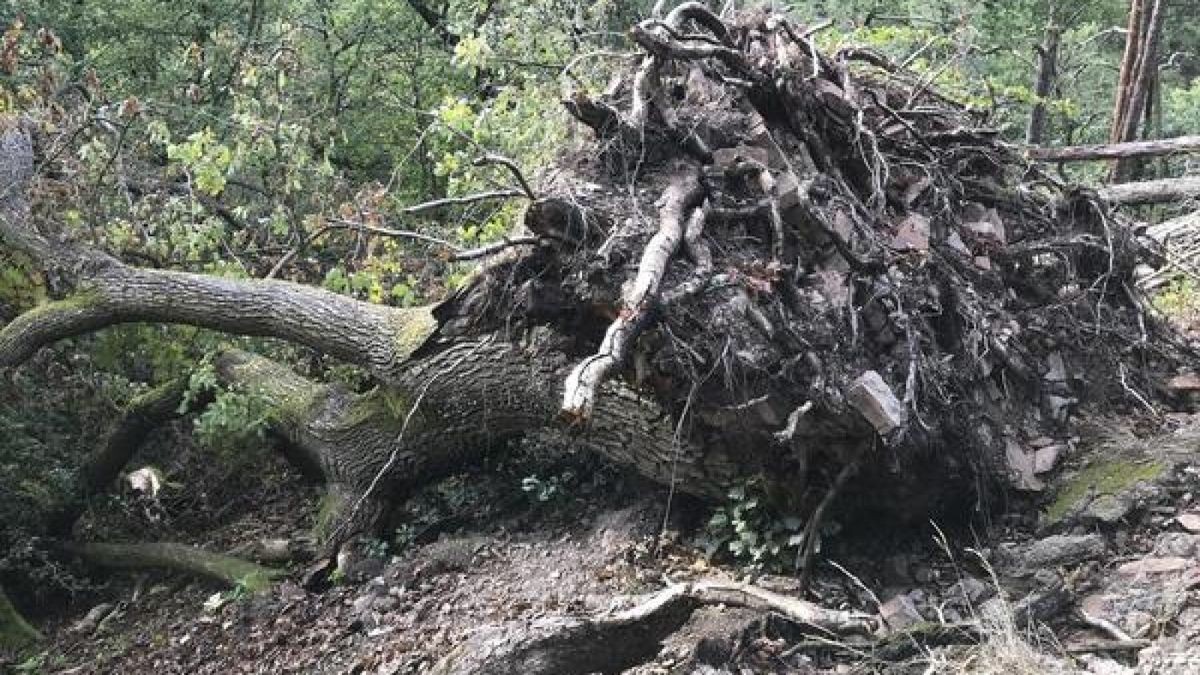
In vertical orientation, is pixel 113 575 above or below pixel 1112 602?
below

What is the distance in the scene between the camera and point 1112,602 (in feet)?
13.2

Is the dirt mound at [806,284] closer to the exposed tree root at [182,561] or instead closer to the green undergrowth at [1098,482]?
the green undergrowth at [1098,482]

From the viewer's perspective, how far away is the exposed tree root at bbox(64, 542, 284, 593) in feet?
20.9

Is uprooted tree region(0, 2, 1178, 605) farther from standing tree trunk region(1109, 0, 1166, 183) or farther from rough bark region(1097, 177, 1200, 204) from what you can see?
standing tree trunk region(1109, 0, 1166, 183)

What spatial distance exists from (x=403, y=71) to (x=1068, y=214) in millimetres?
8908

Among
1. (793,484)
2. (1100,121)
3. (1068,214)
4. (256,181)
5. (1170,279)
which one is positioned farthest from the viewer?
(1100,121)

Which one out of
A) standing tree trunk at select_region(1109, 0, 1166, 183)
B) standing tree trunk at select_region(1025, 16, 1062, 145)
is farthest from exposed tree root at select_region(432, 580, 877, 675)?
standing tree trunk at select_region(1025, 16, 1062, 145)

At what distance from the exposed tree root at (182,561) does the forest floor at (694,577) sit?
116mm

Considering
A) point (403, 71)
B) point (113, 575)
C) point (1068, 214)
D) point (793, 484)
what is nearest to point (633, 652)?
point (793, 484)

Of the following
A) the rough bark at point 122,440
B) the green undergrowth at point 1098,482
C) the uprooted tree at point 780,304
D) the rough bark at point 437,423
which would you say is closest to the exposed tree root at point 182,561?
the rough bark at point 122,440

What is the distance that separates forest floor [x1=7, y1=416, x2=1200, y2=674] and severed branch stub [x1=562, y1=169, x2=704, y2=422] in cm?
127

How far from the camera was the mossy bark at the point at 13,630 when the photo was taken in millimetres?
6742

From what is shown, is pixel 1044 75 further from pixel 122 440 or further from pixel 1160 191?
pixel 122 440

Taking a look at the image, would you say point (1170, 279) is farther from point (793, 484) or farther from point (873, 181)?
point (793, 484)
